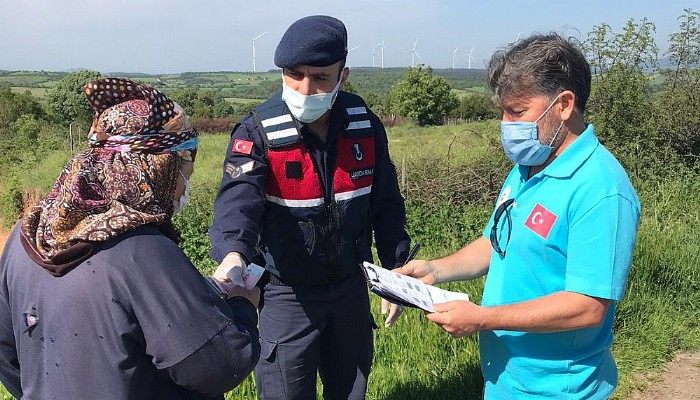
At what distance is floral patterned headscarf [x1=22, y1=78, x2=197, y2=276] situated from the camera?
55.3 inches

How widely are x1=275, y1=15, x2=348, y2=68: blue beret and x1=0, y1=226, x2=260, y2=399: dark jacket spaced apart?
47.3 inches

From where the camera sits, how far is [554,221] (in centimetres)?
181

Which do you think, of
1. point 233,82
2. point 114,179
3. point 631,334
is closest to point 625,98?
point 631,334

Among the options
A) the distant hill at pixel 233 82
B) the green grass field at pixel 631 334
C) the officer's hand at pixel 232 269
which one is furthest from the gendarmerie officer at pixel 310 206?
the distant hill at pixel 233 82

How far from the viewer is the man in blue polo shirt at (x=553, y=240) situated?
172 cm

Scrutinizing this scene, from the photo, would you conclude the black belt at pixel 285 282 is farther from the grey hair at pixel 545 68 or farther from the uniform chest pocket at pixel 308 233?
the grey hair at pixel 545 68

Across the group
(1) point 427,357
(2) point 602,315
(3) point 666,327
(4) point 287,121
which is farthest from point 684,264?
(4) point 287,121

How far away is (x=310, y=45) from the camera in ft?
7.86

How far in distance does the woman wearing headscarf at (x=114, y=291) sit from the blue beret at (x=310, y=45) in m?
0.94

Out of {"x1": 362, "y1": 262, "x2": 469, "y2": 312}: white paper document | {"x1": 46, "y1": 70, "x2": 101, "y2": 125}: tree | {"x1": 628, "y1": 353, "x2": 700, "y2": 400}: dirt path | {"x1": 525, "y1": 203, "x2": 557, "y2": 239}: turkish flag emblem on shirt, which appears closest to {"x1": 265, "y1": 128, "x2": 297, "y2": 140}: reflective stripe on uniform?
{"x1": 362, "y1": 262, "x2": 469, "y2": 312}: white paper document

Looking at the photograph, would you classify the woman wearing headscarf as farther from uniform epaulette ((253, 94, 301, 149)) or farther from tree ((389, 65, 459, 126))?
tree ((389, 65, 459, 126))

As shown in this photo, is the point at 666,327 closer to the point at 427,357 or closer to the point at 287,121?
the point at 427,357

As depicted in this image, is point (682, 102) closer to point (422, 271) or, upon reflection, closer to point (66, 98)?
point (422, 271)

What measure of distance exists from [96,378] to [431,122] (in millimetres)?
60199
